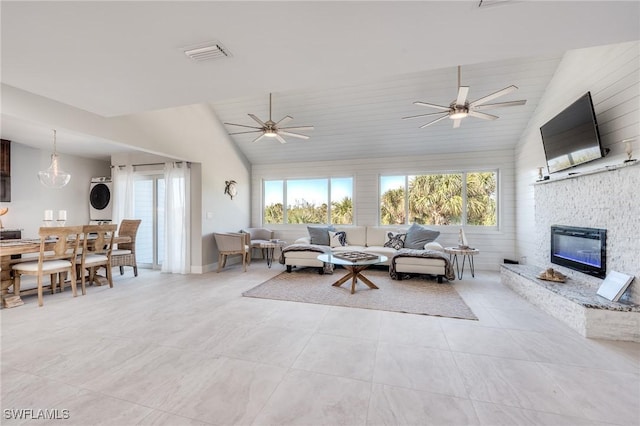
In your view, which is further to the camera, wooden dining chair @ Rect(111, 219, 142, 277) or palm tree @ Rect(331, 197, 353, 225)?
palm tree @ Rect(331, 197, 353, 225)

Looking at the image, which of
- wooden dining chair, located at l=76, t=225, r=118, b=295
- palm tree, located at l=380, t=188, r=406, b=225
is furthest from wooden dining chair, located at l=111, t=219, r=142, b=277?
palm tree, located at l=380, t=188, r=406, b=225

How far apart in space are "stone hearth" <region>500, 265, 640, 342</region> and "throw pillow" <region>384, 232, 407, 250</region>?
2395 mm

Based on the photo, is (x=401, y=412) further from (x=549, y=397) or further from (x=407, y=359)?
(x=549, y=397)

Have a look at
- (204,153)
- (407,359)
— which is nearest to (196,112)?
(204,153)

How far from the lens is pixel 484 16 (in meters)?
1.69

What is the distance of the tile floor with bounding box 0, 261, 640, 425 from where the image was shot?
158cm

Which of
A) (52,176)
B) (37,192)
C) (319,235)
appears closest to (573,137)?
(319,235)

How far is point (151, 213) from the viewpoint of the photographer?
5715mm

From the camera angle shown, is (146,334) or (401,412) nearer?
(401,412)

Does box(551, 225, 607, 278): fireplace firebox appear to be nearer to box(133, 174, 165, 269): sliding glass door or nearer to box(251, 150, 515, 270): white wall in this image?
box(251, 150, 515, 270): white wall

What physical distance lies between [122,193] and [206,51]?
497cm

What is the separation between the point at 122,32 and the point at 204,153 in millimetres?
3650

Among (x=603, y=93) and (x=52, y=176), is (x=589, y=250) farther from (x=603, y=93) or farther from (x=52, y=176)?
(x=52, y=176)

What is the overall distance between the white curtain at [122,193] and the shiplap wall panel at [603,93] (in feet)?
25.1
